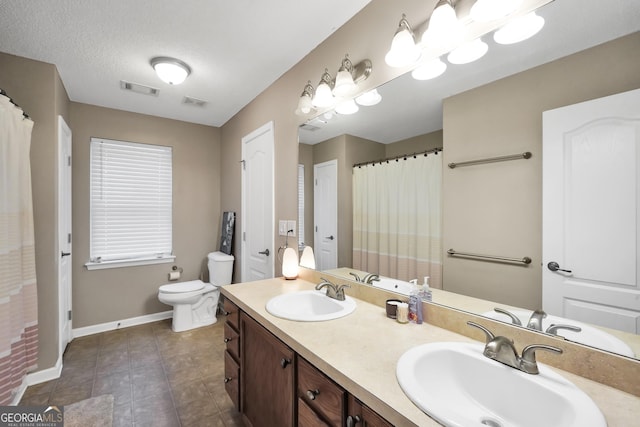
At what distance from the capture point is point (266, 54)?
2.04 meters

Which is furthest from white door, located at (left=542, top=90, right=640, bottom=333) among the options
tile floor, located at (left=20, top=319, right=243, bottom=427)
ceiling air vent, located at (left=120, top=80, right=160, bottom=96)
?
ceiling air vent, located at (left=120, top=80, right=160, bottom=96)

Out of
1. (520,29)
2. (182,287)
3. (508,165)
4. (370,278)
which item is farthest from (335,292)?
(182,287)

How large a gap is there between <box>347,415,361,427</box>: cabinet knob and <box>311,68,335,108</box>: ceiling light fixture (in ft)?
5.29

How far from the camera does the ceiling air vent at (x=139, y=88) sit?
2.47 m

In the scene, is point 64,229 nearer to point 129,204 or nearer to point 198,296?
point 129,204

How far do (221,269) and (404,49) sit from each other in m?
2.88

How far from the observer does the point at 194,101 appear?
285cm

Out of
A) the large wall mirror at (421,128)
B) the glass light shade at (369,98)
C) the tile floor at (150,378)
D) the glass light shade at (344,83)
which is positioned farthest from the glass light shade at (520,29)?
the tile floor at (150,378)

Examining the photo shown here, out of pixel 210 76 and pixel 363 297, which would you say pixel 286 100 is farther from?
pixel 363 297

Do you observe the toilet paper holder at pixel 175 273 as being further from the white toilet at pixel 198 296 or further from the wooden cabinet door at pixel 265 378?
the wooden cabinet door at pixel 265 378

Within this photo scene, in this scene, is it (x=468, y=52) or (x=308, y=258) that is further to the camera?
(x=308, y=258)

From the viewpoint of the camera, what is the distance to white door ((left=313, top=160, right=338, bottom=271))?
1811mm

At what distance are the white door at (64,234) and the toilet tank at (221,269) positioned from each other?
131 cm

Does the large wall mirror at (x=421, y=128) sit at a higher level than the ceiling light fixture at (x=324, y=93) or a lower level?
lower
